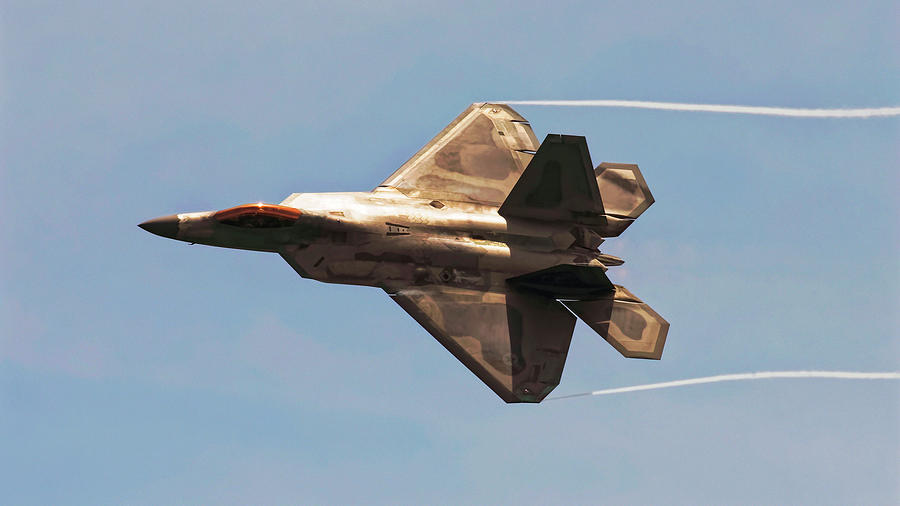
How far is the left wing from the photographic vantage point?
38.4m

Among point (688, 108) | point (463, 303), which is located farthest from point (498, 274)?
point (688, 108)

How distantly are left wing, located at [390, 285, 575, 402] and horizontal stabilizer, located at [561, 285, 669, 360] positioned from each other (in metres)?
0.79

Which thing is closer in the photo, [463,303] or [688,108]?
[463,303]

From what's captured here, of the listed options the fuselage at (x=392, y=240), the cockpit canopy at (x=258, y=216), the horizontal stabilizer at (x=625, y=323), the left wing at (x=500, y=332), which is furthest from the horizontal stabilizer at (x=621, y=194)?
the cockpit canopy at (x=258, y=216)

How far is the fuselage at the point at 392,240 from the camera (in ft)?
125

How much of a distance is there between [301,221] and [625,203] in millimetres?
10372

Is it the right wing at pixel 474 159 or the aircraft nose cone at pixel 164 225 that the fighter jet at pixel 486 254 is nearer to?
the aircraft nose cone at pixel 164 225

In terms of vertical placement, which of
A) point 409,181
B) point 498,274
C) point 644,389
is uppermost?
point 409,181

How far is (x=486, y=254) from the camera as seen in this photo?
39.3m

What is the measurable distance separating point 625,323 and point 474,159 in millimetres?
7283

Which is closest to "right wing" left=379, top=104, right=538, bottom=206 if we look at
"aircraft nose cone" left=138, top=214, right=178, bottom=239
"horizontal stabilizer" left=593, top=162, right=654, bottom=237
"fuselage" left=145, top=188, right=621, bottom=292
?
"fuselage" left=145, top=188, right=621, bottom=292

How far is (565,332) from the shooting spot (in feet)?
129

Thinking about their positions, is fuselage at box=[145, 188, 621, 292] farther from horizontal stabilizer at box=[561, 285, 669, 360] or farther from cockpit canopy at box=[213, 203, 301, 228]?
horizontal stabilizer at box=[561, 285, 669, 360]

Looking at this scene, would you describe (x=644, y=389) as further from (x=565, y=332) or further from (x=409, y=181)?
(x=409, y=181)
